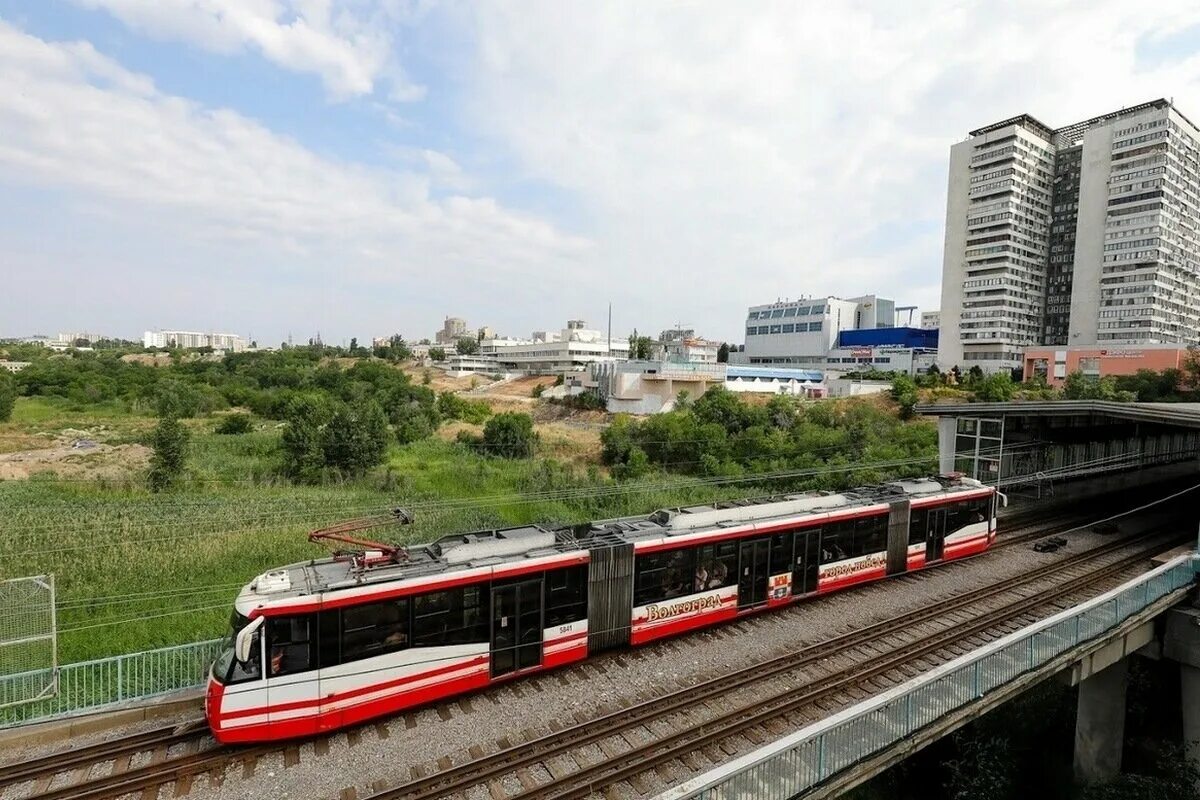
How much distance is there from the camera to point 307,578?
8.56 metres

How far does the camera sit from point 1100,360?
195 feet

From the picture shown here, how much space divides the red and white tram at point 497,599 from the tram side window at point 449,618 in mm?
18

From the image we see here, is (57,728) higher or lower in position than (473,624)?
lower

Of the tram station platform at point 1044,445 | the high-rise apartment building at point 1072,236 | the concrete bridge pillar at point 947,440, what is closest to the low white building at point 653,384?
the concrete bridge pillar at point 947,440

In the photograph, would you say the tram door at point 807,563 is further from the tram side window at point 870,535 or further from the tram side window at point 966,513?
the tram side window at point 966,513

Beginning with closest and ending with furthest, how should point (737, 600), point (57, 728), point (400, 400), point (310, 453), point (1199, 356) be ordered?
point (57, 728)
point (737, 600)
point (310, 453)
point (1199, 356)
point (400, 400)

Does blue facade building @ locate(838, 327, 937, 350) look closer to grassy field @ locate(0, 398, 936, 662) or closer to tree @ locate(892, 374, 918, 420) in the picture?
tree @ locate(892, 374, 918, 420)

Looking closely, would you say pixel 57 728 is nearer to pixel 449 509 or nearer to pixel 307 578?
pixel 307 578

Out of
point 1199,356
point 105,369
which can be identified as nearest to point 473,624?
point 1199,356

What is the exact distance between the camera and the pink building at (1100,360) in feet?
180

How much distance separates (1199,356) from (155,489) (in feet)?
239

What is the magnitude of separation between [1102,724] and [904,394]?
40.9 meters

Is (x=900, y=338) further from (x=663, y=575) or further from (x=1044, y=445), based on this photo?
(x=663, y=575)

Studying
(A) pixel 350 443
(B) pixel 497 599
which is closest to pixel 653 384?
(A) pixel 350 443
